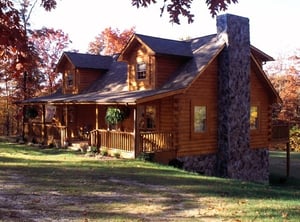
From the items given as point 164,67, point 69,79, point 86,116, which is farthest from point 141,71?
point 69,79

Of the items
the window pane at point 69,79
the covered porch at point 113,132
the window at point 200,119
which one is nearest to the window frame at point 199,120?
the window at point 200,119

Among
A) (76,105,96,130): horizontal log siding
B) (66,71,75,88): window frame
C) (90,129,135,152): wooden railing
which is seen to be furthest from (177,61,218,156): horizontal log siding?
(66,71,75,88): window frame

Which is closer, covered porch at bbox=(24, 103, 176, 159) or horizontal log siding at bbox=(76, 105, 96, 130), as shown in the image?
covered porch at bbox=(24, 103, 176, 159)

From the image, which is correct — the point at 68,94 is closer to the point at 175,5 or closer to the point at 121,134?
the point at 121,134

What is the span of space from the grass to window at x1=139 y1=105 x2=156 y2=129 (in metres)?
4.63

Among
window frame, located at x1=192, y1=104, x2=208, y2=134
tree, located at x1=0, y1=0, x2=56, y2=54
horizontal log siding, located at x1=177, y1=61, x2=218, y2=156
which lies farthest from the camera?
window frame, located at x1=192, y1=104, x2=208, y2=134

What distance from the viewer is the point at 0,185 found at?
11188 millimetres

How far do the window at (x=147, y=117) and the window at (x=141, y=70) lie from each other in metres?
1.77

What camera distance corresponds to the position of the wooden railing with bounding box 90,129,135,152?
1806 cm

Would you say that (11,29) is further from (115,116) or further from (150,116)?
(150,116)

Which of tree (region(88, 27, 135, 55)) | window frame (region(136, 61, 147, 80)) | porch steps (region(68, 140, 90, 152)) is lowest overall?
porch steps (region(68, 140, 90, 152))

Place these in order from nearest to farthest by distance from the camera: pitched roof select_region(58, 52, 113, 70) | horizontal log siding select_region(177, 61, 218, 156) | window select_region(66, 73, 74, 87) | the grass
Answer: the grass < horizontal log siding select_region(177, 61, 218, 156) < pitched roof select_region(58, 52, 113, 70) < window select_region(66, 73, 74, 87)

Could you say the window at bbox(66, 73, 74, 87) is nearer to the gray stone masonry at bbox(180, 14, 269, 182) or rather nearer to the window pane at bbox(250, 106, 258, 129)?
the gray stone masonry at bbox(180, 14, 269, 182)

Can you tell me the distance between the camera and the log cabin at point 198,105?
60.7 ft
